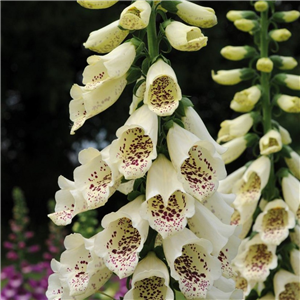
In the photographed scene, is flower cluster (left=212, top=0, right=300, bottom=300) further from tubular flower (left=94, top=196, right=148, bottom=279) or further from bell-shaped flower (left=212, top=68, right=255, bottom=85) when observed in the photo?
tubular flower (left=94, top=196, right=148, bottom=279)

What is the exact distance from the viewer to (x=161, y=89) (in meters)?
1.60

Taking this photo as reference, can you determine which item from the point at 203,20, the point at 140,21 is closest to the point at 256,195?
the point at 203,20

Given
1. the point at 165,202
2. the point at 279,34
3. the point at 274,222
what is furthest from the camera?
the point at 279,34

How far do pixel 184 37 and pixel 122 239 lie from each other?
1.77ft

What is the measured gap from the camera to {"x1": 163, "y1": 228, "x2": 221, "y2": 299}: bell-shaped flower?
1479mm

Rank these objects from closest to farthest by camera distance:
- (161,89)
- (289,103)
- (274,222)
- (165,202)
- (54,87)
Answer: (165,202)
(161,89)
(274,222)
(289,103)
(54,87)

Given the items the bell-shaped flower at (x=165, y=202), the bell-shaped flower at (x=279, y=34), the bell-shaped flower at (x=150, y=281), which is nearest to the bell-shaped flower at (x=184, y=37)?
the bell-shaped flower at (x=165, y=202)

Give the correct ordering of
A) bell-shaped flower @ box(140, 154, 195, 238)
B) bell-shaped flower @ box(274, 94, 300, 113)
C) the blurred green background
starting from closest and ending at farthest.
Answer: bell-shaped flower @ box(140, 154, 195, 238)
bell-shaped flower @ box(274, 94, 300, 113)
the blurred green background

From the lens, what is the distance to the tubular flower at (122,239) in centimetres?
147

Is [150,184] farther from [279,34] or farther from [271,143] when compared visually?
[279,34]

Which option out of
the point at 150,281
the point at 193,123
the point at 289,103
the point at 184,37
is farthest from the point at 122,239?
the point at 289,103

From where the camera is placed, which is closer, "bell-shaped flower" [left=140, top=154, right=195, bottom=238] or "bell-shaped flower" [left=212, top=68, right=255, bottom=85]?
"bell-shaped flower" [left=140, top=154, right=195, bottom=238]

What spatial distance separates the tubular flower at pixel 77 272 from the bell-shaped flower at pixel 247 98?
1150 millimetres

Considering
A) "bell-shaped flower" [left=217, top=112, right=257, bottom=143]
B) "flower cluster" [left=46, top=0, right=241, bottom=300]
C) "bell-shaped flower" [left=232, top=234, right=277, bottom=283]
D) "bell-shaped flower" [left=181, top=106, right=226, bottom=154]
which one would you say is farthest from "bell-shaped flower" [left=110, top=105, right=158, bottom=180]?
"bell-shaped flower" [left=217, top=112, right=257, bottom=143]
